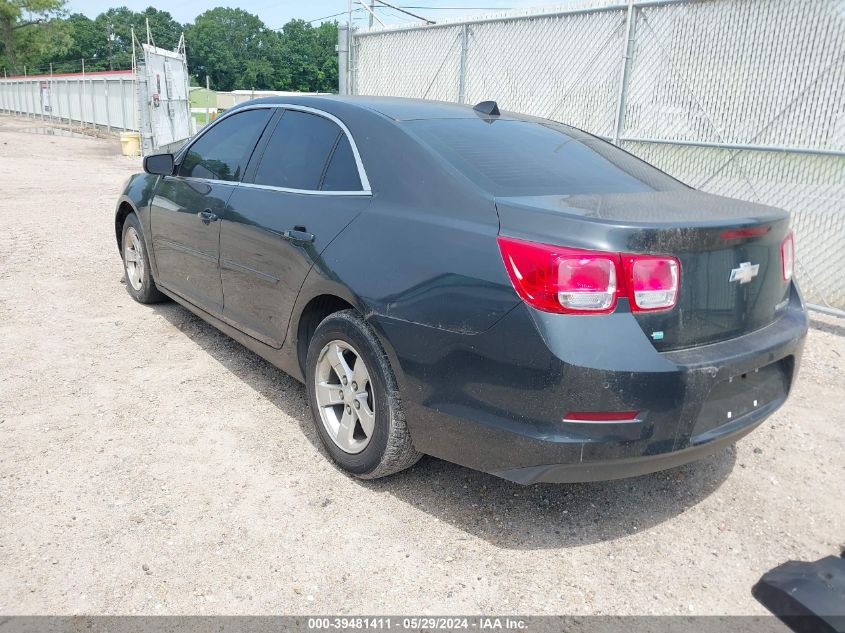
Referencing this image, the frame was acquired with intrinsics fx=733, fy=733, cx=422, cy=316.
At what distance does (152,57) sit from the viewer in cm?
1795

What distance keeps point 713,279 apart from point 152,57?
18.2 m

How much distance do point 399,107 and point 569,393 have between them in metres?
1.90

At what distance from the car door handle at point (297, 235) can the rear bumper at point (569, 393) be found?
76 centimetres

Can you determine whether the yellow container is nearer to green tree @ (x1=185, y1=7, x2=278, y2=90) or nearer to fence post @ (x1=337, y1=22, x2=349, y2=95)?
fence post @ (x1=337, y1=22, x2=349, y2=95)

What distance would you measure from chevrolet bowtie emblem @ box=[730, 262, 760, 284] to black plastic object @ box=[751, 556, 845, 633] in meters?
1.45

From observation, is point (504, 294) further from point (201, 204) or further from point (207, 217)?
point (201, 204)

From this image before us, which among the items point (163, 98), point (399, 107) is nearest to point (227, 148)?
point (399, 107)

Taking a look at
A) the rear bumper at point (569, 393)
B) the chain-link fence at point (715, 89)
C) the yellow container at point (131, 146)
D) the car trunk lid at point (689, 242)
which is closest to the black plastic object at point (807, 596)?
the rear bumper at point (569, 393)

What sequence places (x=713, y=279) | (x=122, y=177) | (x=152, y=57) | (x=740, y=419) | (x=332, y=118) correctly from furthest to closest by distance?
(x=152, y=57)
(x=122, y=177)
(x=332, y=118)
(x=740, y=419)
(x=713, y=279)

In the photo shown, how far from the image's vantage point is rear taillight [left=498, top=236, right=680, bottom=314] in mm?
2494

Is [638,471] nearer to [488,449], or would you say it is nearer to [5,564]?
[488,449]

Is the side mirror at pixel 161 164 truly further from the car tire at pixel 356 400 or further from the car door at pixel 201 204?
the car tire at pixel 356 400

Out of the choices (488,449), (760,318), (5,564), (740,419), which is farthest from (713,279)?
(5,564)

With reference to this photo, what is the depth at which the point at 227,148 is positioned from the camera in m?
4.48
